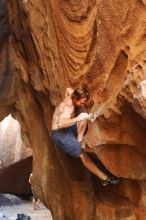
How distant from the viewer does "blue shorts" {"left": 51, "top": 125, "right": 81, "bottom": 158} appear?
21.5 ft

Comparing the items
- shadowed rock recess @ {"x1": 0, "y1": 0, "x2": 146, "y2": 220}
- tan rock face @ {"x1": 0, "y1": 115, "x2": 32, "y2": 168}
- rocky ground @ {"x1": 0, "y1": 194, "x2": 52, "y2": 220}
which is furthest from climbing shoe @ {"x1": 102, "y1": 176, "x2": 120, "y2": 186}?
tan rock face @ {"x1": 0, "y1": 115, "x2": 32, "y2": 168}

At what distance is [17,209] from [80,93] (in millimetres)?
7884

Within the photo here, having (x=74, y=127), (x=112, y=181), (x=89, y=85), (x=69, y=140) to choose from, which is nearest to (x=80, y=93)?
(x=89, y=85)

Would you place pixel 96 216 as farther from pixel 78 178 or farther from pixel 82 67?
pixel 82 67

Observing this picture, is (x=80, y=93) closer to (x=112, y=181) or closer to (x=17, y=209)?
(x=112, y=181)

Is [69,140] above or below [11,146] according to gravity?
below

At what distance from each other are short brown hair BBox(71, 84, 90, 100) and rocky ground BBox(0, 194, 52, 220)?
631 centimetres

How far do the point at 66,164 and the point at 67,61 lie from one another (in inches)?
53.2

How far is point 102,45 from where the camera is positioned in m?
6.47

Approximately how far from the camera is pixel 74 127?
22.0 ft

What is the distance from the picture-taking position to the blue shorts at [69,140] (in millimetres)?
6539

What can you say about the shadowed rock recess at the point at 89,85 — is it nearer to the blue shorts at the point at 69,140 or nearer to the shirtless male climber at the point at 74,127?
the shirtless male climber at the point at 74,127

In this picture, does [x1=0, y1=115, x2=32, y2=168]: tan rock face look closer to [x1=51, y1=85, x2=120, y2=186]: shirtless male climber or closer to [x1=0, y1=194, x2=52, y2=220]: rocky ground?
[x1=0, y1=194, x2=52, y2=220]: rocky ground

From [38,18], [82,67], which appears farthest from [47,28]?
[82,67]
